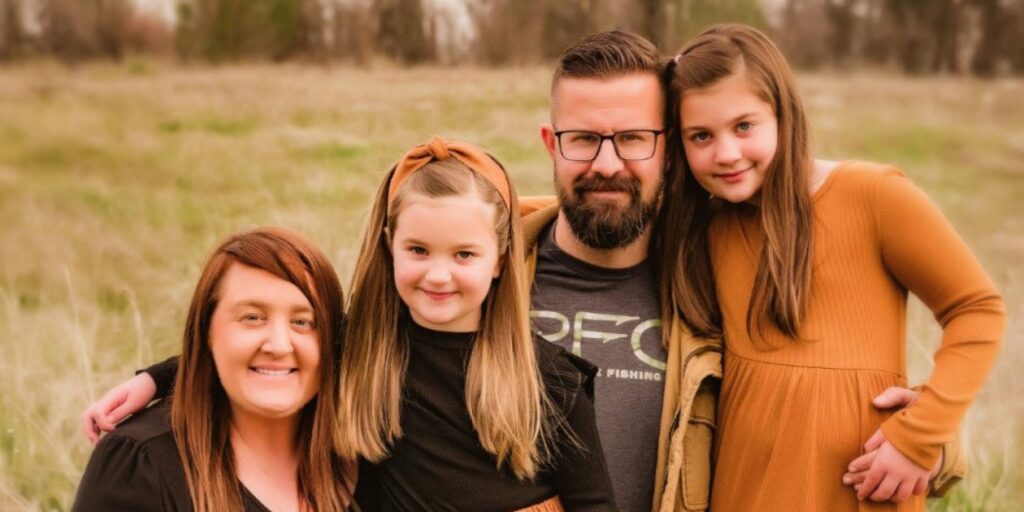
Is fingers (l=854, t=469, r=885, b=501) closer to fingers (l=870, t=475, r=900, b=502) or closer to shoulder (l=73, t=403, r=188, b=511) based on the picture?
fingers (l=870, t=475, r=900, b=502)

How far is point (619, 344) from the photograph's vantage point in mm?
2365

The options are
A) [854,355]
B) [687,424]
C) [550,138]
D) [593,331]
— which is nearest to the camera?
[854,355]

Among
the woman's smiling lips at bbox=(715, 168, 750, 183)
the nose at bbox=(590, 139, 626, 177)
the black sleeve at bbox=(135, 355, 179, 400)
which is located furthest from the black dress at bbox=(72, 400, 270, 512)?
the woman's smiling lips at bbox=(715, 168, 750, 183)

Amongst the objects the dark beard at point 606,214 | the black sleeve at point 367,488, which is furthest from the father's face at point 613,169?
the black sleeve at point 367,488

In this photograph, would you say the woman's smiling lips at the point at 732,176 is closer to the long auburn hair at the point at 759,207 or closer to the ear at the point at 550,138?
the long auburn hair at the point at 759,207

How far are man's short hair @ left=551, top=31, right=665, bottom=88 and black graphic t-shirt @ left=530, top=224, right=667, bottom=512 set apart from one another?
467mm

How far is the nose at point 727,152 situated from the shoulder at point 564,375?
547 mm

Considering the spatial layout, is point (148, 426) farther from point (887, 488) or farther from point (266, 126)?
point (266, 126)

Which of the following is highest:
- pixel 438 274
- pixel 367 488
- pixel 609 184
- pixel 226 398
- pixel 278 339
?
pixel 609 184

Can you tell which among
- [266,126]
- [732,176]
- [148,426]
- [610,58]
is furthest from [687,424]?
[266,126]

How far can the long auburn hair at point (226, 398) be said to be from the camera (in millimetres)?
1926

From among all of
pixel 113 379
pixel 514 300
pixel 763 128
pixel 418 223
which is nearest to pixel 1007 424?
pixel 763 128

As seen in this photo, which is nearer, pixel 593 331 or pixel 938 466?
pixel 938 466

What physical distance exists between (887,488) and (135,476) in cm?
→ 153
